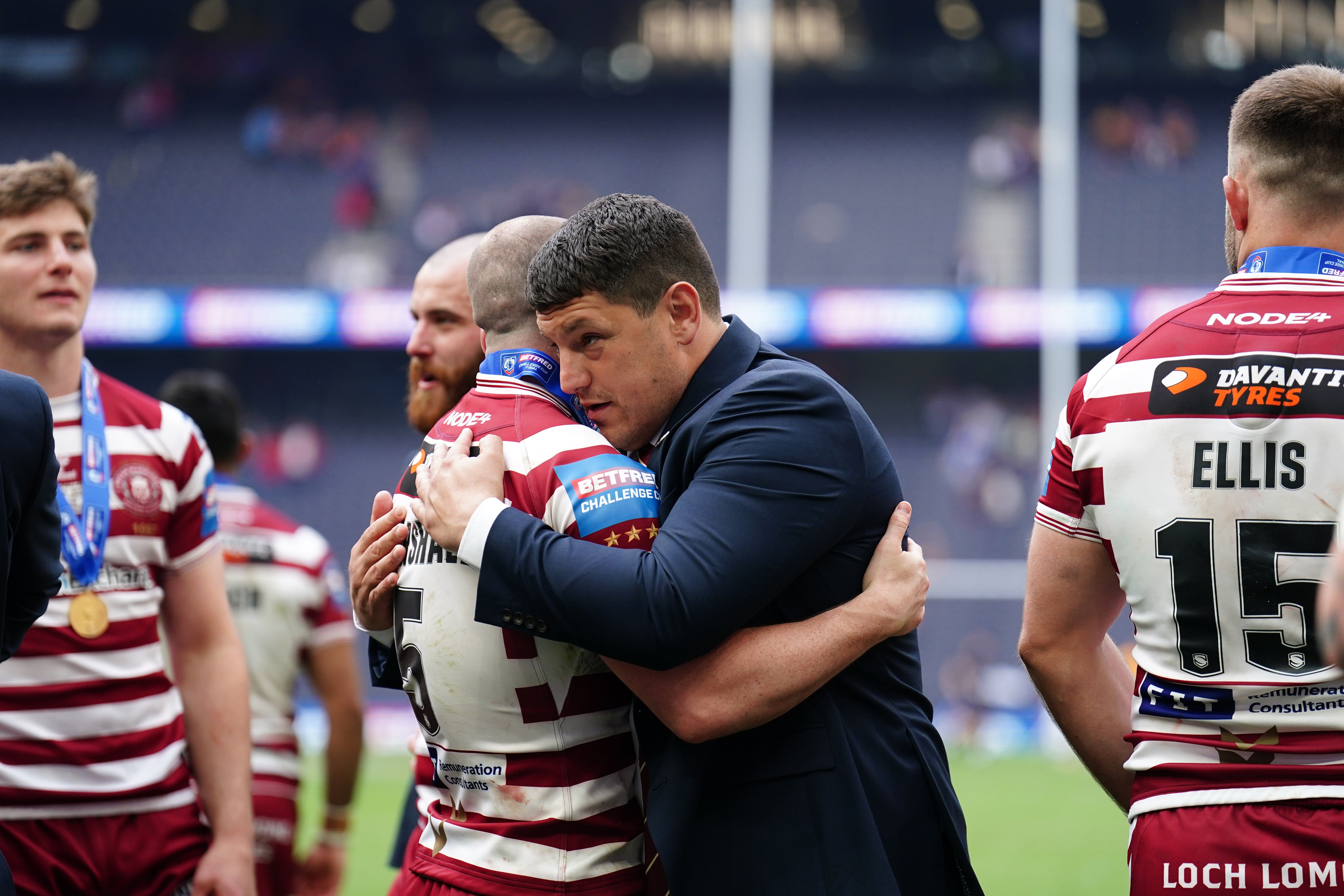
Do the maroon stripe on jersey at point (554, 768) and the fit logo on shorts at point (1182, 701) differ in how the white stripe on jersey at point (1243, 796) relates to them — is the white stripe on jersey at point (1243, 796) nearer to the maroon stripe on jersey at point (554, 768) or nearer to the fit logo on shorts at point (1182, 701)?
the fit logo on shorts at point (1182, 701)

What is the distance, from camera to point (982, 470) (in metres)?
17.7

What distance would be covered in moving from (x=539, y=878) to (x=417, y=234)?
57.5ft

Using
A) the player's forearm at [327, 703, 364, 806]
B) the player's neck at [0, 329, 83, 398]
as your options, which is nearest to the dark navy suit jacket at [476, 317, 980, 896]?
the player's neck at [0, 329, 83, 398]

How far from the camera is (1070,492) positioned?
2248mm

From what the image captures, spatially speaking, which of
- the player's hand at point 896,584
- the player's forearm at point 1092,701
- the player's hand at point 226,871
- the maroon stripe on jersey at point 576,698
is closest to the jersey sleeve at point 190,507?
the player's hand at point 226,871

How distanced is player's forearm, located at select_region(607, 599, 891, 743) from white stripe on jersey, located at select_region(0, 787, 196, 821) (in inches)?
60.5

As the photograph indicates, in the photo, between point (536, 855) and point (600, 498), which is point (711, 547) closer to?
point (600, 498)

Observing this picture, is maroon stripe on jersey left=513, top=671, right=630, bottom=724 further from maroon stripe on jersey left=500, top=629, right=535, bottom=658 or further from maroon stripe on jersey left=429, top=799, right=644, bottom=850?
maroon stripe on jersey left=429, top=799, right=644, bottom=850

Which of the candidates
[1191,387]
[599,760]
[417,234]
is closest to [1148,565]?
[1191,387]

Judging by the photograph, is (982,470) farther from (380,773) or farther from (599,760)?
(599,760)

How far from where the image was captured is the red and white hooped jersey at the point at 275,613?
15.2 feet

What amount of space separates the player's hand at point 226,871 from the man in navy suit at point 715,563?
4.49 feet

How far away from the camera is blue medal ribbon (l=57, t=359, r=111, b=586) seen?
292cm

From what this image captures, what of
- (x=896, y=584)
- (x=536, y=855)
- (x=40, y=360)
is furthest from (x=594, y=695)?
(x=40, y=360)
